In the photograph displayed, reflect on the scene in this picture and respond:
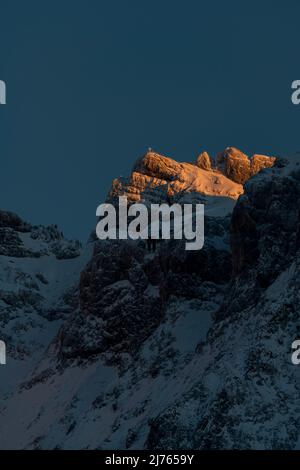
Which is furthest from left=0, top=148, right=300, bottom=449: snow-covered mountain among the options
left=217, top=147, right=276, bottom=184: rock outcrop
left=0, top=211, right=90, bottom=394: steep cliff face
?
left=217, top=147, right=276, bottom=184: rock outcrop

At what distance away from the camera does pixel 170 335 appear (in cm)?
8381

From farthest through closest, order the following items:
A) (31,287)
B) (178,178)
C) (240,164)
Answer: (240,164)
(178,178)
(31,287)

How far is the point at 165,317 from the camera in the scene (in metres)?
87.2

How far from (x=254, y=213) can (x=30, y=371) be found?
32.6 m

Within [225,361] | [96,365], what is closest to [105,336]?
[96,365]

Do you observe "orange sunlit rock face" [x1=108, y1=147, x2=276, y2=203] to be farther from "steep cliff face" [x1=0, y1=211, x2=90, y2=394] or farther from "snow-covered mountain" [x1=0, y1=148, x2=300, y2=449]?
"steep cliff face" [x1=0, y1=211, x2=90, y2=394]

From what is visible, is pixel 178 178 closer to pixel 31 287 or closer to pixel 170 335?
pixel 31 287

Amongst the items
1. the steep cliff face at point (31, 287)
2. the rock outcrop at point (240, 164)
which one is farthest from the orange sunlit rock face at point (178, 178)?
the steep cliff face at point (31, 287)

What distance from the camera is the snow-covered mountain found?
59781 mm

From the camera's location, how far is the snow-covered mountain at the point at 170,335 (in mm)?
59781

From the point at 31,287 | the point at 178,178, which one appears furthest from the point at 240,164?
the point at 31,287

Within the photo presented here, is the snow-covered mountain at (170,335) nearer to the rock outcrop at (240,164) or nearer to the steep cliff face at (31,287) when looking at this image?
the steep cliff face at (31,287)

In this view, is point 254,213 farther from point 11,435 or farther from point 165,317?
point 11,435
